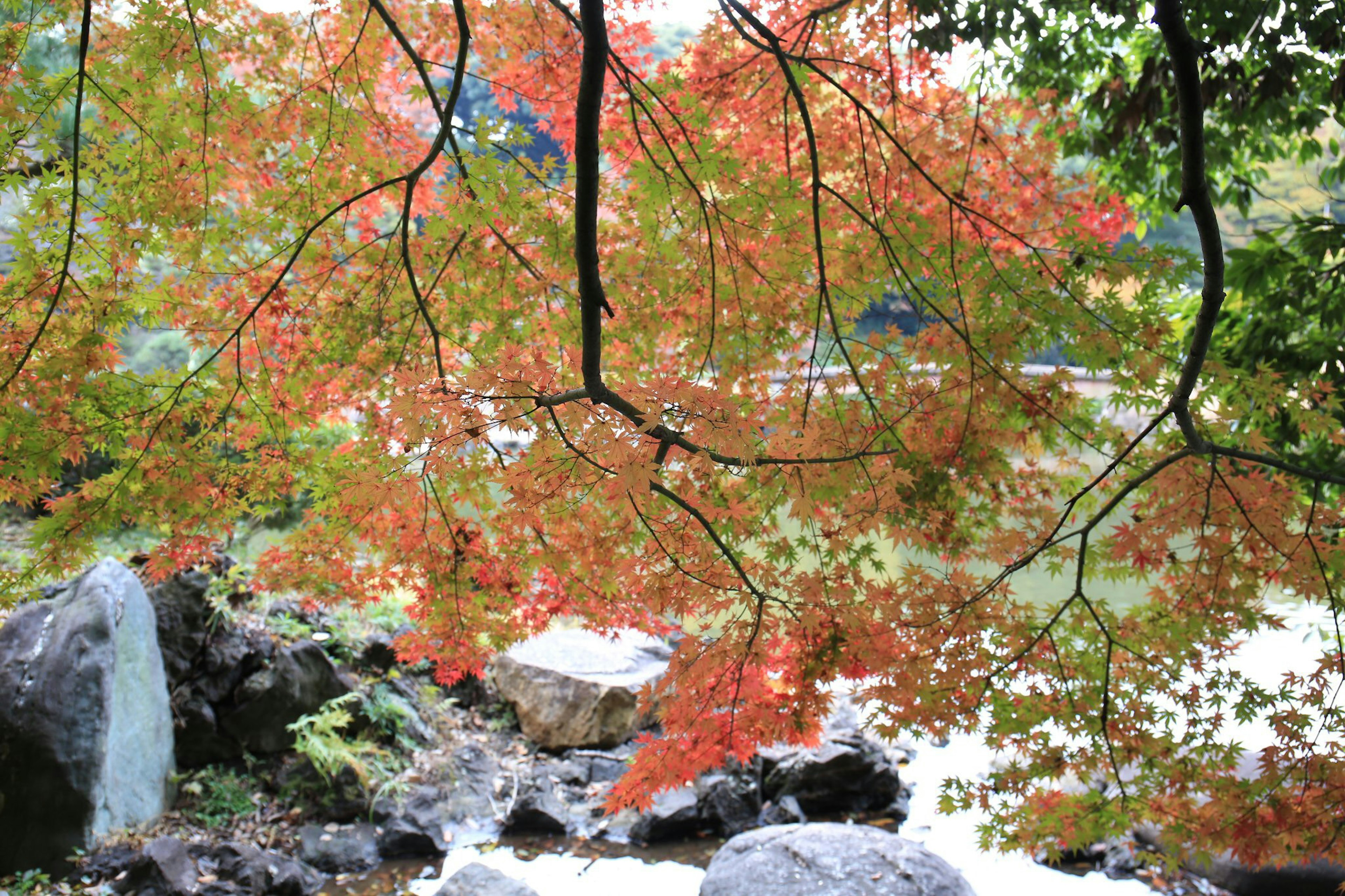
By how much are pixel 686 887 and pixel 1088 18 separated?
15.7ft

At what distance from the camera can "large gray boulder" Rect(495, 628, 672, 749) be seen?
5707mm

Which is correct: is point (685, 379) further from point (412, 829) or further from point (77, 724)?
point (412, 829)

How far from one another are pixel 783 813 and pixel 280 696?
10.1 feet

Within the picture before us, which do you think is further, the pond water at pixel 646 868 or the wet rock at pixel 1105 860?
the wet rock at pixel 1105 860

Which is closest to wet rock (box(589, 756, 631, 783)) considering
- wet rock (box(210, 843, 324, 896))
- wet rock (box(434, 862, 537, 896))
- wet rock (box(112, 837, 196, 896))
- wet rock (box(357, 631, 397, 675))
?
wet rock (box(357, 631, 397, 675))

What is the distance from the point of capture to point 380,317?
123 inches

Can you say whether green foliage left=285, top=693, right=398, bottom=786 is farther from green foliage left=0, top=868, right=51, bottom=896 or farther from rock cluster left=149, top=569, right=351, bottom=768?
green foliage left=0, top=868, right=51, bottom=896

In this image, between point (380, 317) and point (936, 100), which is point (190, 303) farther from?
point (936, 100)

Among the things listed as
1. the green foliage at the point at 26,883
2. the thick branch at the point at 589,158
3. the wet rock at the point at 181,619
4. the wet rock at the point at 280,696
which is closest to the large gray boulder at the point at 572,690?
the wet rock at the point at 280,696

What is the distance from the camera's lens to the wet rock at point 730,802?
4914 millimetres

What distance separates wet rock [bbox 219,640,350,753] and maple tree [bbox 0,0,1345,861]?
1879 mm

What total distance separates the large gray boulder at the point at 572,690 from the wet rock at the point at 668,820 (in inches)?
29.5

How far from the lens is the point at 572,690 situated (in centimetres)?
577

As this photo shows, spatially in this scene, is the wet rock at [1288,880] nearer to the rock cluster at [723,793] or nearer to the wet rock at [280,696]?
the rock cluster at [723,793]
